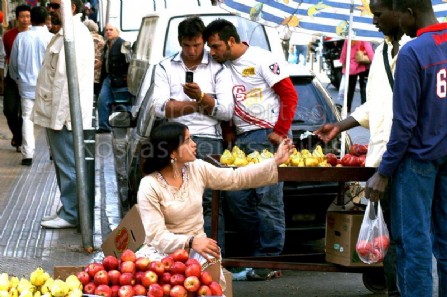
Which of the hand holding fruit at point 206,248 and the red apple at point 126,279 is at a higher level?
the hand holding fruit at point 206,248

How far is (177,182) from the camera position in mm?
6031

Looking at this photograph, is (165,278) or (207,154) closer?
(165,278)

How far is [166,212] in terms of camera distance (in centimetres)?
593

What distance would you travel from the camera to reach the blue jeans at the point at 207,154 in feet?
25.6

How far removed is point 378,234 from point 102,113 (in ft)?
35.2

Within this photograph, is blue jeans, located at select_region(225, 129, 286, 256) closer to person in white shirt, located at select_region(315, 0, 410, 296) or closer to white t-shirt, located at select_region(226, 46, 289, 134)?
white t-shirt, located at select_region(226, 46, 289, 134)

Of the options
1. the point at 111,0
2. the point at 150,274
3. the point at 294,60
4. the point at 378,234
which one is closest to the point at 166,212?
the point at 150,274

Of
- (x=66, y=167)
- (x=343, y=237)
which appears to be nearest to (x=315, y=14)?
(x=343, y=237)

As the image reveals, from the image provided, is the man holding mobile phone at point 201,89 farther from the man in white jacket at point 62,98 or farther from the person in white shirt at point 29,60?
the person in white shirt at point 29,60

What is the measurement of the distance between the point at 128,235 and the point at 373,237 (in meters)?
1.51

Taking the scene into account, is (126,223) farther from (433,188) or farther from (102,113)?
(102,113)

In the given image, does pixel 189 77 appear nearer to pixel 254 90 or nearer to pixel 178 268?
pixel 254 90

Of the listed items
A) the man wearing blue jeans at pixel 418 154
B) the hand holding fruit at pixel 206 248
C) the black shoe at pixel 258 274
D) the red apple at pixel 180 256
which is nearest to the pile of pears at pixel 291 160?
the man wearing blue jeans at pixel 418 154

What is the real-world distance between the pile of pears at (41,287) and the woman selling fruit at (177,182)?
69 cm
